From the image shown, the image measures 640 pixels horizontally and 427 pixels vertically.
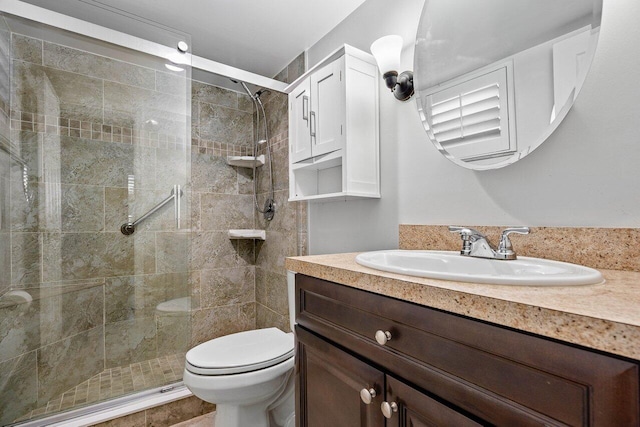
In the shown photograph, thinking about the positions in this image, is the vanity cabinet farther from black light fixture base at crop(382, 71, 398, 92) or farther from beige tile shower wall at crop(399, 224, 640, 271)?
black light fixture base at crop(382, 71, 398, 92)

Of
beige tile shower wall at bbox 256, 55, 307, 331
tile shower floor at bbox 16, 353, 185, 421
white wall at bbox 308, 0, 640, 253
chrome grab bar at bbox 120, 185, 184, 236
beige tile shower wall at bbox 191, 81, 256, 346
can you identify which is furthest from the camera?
beige tile shower wall at bbox 191, 81, 256, 346

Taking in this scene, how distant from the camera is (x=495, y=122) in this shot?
1.05 metres

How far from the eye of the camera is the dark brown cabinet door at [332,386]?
29.5 inches

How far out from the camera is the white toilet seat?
4.56 feet

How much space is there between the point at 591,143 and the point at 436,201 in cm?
49

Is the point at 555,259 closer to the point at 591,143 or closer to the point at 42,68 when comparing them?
the point at 591,143

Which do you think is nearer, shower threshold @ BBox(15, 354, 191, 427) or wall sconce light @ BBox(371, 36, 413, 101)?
wall sconce light @ BBox(371, 36, 413, 101)

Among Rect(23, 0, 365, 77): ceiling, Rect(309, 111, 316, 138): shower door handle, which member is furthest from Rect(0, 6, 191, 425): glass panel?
Rect(309, 111, 316, 138): shower door handle

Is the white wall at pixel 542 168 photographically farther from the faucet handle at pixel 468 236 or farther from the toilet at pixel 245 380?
the toilet at pixel 245 380

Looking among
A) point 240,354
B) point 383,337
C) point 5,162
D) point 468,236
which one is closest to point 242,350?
point 240,354

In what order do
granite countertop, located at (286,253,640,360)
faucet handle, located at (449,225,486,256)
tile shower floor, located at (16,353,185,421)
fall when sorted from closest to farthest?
granite countertop, located at (286,253,640,360) → faucet handle, located at (449,225,486,256) → tile shower floor, located at (16,353,185,421)

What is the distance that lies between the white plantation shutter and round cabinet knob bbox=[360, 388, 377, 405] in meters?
0.81

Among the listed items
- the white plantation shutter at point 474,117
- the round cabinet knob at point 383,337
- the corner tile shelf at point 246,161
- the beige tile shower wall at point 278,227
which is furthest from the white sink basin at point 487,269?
the corner tile shelf at point 246,161

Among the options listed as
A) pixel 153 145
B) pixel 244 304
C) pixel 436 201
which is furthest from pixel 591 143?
pixel 244 304
